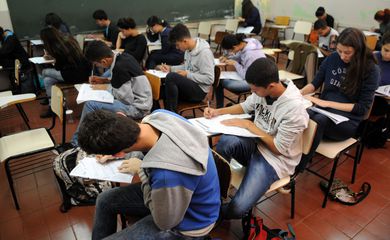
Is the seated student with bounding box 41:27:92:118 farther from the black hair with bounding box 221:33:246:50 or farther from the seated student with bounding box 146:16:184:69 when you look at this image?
the black hair with bounding box 221:33:246:50

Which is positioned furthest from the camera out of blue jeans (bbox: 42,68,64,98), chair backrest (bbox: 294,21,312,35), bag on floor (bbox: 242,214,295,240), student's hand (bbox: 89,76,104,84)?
chair backrest (bbox: 294,21,312,35)

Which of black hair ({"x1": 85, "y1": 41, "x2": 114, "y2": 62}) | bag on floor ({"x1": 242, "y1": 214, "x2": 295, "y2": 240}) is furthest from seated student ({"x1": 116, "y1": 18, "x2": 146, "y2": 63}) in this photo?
bag on floor ({"x1": 242, "y1": 214, "x2": 295, "y2": 240})

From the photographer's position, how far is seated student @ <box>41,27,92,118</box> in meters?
2.99

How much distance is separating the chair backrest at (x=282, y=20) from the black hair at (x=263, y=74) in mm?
6073

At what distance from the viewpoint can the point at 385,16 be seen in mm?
4645

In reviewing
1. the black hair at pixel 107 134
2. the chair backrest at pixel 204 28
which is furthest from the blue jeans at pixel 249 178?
the chair backrest at pixel 204 28

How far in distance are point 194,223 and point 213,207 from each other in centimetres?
10

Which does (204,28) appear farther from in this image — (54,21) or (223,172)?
(223,172)

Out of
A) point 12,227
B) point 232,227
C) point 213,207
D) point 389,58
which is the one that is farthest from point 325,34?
point 12,227

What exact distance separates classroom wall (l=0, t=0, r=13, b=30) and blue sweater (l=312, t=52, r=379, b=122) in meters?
4.80

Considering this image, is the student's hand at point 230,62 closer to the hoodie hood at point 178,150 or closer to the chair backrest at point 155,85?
the chair backrest at point 155,85

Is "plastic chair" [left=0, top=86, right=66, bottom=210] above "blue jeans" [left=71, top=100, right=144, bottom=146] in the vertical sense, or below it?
below

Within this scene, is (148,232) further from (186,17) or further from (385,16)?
(186,17)

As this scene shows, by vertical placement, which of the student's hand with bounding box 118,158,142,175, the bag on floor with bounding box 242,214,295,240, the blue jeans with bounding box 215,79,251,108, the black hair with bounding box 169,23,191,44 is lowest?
the bag on floor with bounding box 242,214,295,240
